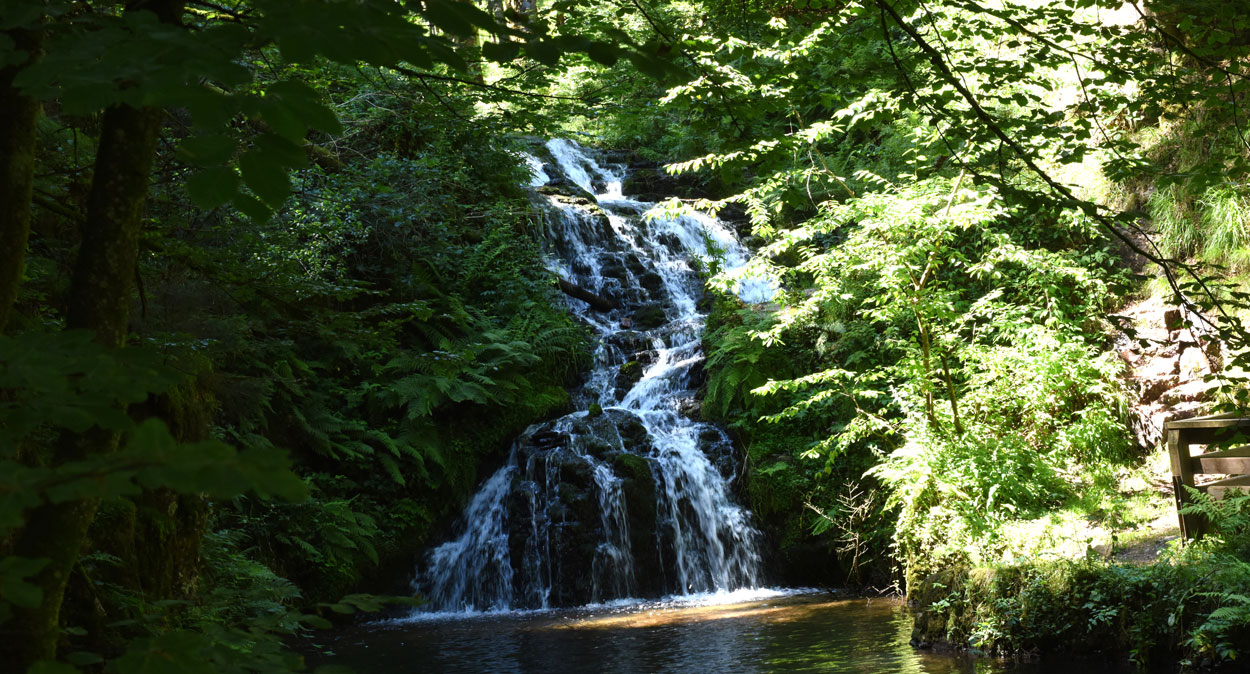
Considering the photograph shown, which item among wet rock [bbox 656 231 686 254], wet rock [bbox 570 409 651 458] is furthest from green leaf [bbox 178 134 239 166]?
wet rock [bbox 656 231 686 254]

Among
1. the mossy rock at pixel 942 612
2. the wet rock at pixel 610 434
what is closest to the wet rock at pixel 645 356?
the wet rock at pixel 610 434

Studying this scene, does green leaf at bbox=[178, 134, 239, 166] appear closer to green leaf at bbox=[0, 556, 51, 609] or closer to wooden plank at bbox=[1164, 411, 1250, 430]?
green leaf at bbox=[0, 556, 51, 609]

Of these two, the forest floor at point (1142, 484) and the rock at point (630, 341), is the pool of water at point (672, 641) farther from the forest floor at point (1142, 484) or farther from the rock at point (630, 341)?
the rock at point (630, 341)

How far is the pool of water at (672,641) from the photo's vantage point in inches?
254

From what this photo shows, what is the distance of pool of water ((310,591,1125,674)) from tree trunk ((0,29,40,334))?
579cm

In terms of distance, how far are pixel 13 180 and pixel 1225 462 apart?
748 centimetres

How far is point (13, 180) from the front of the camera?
1651mm

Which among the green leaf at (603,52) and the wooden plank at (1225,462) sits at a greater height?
the green leaf at (603,52)

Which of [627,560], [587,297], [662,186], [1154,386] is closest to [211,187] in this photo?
[627,560]

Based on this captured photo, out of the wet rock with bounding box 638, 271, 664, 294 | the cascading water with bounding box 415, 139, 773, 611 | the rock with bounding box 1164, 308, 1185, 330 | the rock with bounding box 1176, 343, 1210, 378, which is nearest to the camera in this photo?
the rock with bounding box 1176, 343, 1210, 378

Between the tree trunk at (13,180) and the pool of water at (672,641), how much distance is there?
579 cm

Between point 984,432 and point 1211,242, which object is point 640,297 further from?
point 1211,242

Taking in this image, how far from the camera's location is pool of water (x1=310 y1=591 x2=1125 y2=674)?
21.2 feet

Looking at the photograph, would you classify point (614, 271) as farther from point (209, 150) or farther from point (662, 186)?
point (209, 150)
